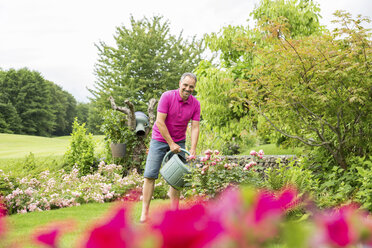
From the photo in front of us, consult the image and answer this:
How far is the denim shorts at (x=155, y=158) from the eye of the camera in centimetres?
387

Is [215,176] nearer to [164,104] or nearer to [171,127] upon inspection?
[171,127]

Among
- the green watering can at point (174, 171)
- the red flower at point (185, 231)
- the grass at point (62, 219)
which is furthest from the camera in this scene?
the green watering can at point (174, 171)

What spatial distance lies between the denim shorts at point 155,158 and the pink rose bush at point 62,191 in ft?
5.88

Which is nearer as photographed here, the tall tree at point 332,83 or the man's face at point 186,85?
the man's face at point 186,85

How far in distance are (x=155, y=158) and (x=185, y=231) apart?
3.65 m

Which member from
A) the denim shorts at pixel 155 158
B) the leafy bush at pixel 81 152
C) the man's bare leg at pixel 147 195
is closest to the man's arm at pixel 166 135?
the denim shorts at pixel 155 158

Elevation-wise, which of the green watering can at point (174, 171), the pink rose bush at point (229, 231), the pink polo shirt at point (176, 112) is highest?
the pink polo shirt at point (176, 112)

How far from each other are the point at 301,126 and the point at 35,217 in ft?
13.0

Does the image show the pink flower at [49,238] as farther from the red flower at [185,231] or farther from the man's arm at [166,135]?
the man's arm at [166,135]

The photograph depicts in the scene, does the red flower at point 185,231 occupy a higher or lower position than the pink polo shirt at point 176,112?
lower

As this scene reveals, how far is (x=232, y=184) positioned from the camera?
3.90m

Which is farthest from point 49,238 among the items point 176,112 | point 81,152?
point 81,152

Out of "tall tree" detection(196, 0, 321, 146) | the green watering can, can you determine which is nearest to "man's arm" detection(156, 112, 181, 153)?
the green watering can

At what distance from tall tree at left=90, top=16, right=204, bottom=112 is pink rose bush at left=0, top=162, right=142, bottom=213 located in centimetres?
1487
